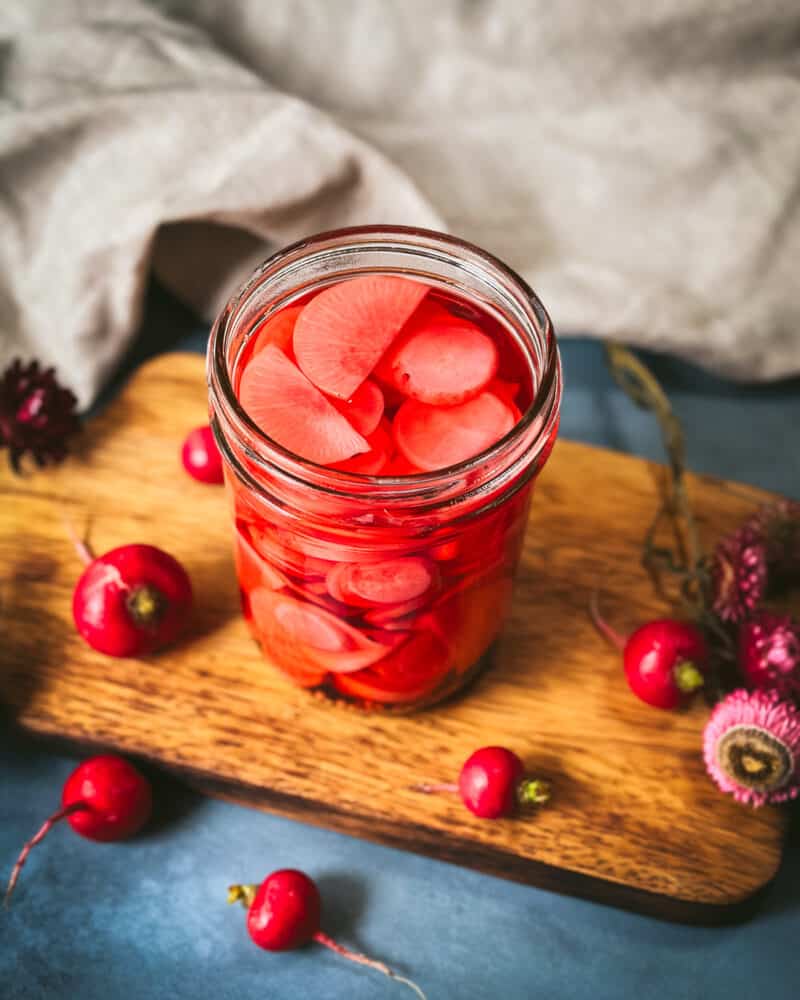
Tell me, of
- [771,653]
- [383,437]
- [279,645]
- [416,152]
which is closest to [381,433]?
[383,437]

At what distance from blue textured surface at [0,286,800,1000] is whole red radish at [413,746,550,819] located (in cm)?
16

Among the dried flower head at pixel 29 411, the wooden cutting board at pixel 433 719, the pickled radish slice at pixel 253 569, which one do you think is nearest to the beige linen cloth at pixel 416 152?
the dried flower head at pixel 29 411

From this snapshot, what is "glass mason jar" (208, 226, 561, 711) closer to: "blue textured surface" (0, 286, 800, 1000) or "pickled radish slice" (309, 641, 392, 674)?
"pickled radish slice" (309, 641, 392, 674)

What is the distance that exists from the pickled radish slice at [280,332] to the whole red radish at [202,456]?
1.12 ft

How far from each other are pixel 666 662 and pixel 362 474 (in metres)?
0.50

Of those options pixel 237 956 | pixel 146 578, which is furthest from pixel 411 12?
pixel 237 956

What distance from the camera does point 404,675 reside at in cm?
114

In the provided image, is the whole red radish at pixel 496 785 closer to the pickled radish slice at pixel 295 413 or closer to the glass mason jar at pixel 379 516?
the glass mason jar at pixel 379 516

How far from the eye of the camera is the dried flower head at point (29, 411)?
137 cm

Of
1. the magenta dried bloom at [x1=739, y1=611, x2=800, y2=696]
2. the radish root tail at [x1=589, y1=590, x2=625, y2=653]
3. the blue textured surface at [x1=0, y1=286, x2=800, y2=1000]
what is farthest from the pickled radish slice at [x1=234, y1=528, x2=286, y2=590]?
the magenta dried bloom at [x1=739, y1=611, x2=800, y2=696]

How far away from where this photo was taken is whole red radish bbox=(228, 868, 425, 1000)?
1158 mm

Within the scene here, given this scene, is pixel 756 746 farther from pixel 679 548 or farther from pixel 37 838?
pixel 37 838

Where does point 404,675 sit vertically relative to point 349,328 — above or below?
below

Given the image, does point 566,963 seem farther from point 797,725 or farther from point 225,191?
point 225,191
